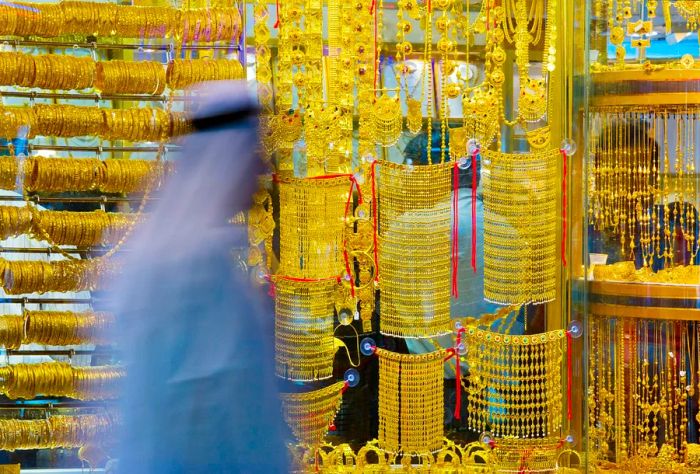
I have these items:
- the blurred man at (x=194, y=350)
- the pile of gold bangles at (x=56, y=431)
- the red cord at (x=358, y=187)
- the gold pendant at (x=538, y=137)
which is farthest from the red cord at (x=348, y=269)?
the blurred man at (x=194, y=350)

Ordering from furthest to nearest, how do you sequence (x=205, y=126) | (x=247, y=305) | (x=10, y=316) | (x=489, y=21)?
(x=489, y=21)
(x=10, y=316)
(x=205, y=126)
(x=247, y=305)

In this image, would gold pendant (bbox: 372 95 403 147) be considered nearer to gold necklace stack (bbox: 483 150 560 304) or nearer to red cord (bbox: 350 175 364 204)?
red cord (bbox: 350 175 364 204)

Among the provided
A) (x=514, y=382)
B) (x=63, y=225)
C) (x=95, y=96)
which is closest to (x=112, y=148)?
(x=95, y=96)

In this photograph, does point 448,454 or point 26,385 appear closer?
point 26,385

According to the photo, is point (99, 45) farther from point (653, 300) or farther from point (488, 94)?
point (653, 300)

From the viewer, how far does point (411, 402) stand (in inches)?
104

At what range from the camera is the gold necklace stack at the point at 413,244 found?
260cm

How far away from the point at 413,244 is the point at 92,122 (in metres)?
0.78

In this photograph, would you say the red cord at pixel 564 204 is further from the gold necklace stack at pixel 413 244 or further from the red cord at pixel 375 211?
the red cord at pixel 375 211

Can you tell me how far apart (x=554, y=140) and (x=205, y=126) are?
1.04 metres

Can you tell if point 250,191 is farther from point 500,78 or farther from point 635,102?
point 635,102

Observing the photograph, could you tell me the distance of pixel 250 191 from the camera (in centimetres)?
196

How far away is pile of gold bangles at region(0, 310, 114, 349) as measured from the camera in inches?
96.5

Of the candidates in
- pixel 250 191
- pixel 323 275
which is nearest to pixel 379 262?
pixel 323 275
